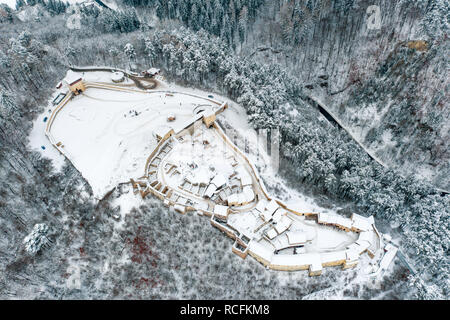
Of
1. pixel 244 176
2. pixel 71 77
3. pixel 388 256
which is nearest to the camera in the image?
pixel 388 256

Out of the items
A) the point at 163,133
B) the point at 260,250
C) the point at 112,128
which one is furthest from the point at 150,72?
the point at 260,250

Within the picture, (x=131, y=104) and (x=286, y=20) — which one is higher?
(x=286, y=20)

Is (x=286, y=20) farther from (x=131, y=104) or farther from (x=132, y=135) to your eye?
(x=132, y=135)

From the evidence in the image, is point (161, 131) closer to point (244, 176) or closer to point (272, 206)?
point (244, 176)

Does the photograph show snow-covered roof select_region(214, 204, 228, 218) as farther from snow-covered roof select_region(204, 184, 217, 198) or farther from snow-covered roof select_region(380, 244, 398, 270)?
snow-covered roof select_region(380, 244, 398, 270)

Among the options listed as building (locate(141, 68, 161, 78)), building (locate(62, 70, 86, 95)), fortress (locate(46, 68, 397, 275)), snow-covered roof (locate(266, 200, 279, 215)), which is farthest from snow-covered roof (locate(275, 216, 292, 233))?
building (locate(62, 70, 86, 95))

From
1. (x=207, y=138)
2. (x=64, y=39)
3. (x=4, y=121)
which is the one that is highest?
(x=64, y=39)

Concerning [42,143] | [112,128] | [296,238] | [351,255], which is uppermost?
[112,128]
